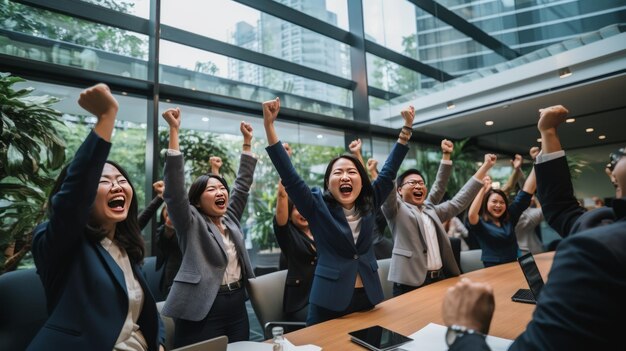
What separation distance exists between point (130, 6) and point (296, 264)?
3470mm

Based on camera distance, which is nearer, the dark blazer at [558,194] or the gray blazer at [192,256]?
the dark blazer at [558,194]

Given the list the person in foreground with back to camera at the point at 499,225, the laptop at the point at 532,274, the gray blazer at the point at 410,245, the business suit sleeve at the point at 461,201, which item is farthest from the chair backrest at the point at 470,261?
the laptop at the point at 532,274

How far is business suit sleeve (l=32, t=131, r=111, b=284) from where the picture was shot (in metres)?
1.02

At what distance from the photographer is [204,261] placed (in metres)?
1.85

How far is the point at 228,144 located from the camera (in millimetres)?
4500

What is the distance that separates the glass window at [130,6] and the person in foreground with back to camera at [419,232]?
3462 millimetres

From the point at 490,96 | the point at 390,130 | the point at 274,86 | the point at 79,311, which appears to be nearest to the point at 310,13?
the point at 274,86

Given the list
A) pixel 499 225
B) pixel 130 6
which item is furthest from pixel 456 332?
pixel 130 6

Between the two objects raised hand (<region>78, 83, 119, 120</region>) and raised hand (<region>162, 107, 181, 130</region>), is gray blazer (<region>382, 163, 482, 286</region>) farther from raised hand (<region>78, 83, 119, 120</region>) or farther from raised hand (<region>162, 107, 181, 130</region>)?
raised hand (<region>78, 83, 119, 120</region>)

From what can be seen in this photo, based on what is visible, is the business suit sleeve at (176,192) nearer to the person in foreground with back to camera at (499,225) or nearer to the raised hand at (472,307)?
the raised hand at (472,307)

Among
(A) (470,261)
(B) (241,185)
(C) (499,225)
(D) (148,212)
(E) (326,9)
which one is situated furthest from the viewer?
(E) (326,9)

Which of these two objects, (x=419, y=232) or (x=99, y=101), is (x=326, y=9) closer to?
(x=419, y=232)

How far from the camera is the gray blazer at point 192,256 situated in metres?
1.71

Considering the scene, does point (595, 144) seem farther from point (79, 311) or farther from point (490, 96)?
point (79, 311)
